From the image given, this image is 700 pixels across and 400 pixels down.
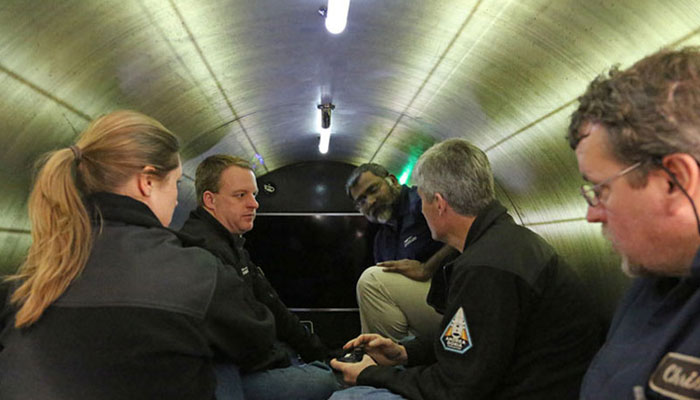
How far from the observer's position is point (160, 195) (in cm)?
220

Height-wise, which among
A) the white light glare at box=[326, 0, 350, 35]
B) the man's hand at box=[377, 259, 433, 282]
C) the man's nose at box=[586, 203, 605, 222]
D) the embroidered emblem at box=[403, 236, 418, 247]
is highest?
the white light glare at box=[326, 0, 350, 35]

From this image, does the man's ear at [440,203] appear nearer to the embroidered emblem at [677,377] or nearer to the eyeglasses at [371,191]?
the embroidered emblem at [677,377]

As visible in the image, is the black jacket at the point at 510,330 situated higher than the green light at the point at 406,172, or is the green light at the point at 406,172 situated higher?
the green light at the point at 406,172

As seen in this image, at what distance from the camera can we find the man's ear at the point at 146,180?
6.86 feet

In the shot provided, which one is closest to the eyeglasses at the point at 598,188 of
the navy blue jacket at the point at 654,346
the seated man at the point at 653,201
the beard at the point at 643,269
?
the seated man at the point at 653,201

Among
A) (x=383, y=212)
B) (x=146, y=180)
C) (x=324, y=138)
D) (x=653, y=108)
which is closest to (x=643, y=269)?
(x=653, y=108)

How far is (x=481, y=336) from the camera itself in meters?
2.25

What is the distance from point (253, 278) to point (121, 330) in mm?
2009

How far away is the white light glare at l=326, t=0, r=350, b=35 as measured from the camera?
327 centimetres

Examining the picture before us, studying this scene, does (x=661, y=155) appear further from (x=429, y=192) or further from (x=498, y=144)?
(x=498, y=144)

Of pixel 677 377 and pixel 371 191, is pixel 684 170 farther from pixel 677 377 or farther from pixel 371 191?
pixel 371 191

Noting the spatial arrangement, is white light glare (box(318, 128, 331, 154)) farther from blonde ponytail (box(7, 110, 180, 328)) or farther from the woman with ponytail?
the woman with ponytail

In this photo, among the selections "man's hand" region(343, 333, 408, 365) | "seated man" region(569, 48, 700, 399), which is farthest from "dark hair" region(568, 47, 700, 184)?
"man's hand" region(343, 333, 408, 365)

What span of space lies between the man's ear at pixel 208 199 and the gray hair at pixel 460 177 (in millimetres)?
1613
